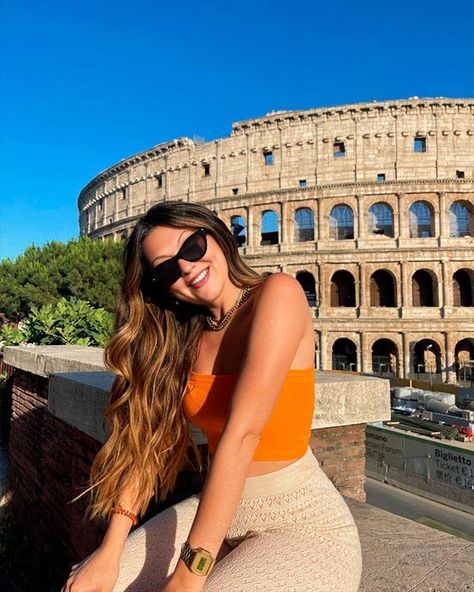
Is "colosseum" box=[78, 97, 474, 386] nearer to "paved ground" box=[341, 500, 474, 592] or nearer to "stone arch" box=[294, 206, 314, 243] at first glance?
"stone arch" box=[294, 206, 314, 243]

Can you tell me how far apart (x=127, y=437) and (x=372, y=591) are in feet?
3.49

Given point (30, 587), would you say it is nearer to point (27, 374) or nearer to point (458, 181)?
point (27, 374)

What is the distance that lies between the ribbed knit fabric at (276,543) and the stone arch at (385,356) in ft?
86.3

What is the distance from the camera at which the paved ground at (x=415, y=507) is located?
9.68m

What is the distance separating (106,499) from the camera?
1639mm

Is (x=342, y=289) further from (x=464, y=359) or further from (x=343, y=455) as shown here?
(x=343, y=455)

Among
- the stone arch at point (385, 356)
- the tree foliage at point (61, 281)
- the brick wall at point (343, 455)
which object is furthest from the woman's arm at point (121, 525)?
the stone arch at point (385, 356)

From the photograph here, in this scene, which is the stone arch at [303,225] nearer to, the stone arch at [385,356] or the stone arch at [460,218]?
the stone arch at [385,356]

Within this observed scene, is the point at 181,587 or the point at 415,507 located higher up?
the point at 181,587

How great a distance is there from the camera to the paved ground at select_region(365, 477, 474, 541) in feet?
31.8

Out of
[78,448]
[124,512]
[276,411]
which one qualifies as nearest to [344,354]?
[78,448]

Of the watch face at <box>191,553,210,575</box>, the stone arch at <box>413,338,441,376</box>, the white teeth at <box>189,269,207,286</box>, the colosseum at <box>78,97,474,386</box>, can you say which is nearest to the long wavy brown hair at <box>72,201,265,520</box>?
the white teeth at <box>189,269,207,286</box>

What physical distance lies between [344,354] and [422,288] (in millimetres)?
6276

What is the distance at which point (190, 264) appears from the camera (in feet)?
5.14
